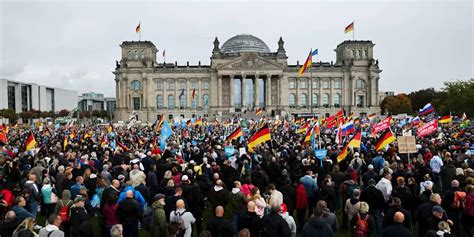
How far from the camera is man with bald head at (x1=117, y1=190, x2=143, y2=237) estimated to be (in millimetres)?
8391

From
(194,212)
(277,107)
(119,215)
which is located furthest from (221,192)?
(277,107)

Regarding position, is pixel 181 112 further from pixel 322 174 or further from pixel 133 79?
pixel 322 174

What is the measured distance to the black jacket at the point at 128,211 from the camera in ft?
27.5

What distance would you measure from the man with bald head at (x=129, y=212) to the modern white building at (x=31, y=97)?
12386cm

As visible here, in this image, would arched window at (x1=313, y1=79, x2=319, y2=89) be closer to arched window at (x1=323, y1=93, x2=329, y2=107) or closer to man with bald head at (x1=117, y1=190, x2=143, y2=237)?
arched window at (x1=323, y1=93, x2=329, y2=107)

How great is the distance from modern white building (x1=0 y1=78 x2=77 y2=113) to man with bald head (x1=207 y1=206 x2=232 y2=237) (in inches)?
4960

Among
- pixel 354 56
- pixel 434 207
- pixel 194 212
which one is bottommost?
pixel 194 212

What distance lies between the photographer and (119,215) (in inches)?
336

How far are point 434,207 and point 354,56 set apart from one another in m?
91.3

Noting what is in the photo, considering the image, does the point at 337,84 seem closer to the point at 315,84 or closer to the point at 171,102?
the point at 315,84

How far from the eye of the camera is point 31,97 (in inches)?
5148

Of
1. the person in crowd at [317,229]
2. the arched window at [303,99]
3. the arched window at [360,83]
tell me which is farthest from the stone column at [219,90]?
the person in crowd at [317,229]

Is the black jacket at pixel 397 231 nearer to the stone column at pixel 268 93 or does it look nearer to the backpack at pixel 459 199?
the backpack at pixel 459 199

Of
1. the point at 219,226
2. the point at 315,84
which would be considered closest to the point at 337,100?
the point at 315,84
